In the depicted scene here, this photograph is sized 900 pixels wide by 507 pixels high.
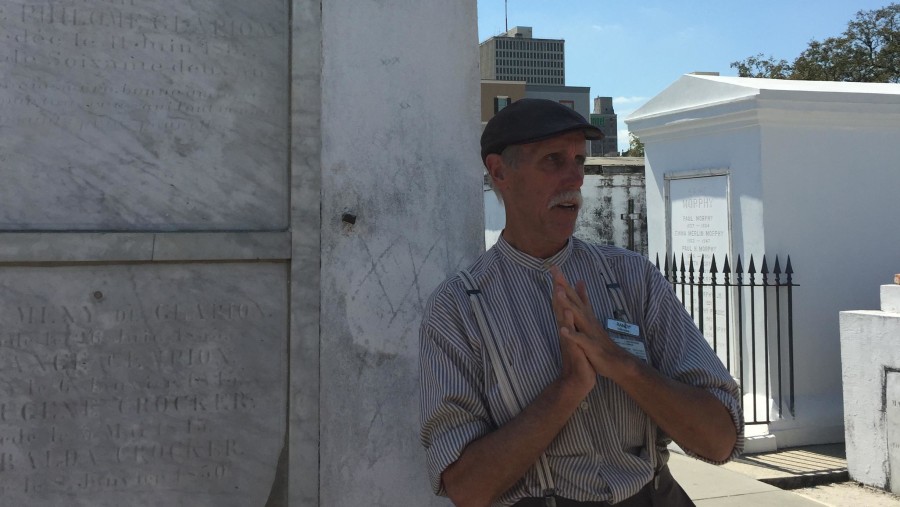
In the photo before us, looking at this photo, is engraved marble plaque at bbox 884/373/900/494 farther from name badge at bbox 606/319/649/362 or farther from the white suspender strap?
the white suspender strap

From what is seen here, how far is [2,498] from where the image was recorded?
2834mm

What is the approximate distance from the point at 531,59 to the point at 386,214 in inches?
5794

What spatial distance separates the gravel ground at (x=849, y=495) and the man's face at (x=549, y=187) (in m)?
4.09

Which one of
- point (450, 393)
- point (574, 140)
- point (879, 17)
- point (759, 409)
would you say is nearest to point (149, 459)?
point (450, 393)

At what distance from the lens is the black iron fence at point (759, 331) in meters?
6.43

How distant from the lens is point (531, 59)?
145 metres

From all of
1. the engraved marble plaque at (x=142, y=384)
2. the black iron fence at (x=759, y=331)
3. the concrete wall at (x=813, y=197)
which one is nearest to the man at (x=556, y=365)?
the engraved marble plaque at (x=142, y=384)

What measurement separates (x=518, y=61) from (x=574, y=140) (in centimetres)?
14567

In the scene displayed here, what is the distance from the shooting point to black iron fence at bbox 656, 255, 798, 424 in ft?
21.1

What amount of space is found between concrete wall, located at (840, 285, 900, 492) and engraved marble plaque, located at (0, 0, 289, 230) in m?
4.36

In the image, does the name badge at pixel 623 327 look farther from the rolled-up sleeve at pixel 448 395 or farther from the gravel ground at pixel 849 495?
the gravel ground at pixel 849 495

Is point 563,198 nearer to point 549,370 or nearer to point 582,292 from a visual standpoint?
point 582,292

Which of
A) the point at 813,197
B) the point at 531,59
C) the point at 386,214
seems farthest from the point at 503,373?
the point at 531,59

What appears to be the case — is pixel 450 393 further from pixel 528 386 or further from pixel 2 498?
pixel 2 498
